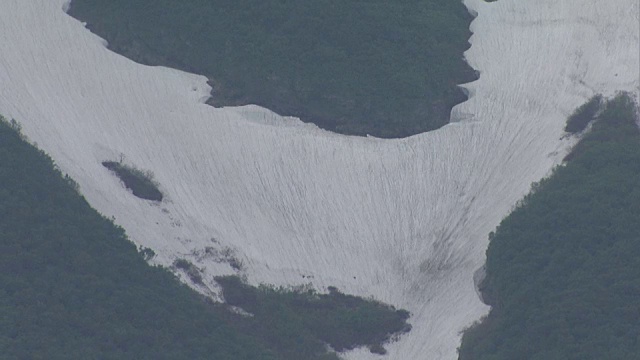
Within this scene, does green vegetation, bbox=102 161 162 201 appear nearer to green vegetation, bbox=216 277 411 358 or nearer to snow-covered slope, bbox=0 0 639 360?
snow-covered slope, bbox=0 0 639 360

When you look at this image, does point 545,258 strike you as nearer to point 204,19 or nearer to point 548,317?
point 548,317

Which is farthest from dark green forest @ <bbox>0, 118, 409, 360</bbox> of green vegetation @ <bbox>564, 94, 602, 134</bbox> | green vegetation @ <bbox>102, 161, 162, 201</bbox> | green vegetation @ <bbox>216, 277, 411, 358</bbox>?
green vegetation @ <bbox>564, 94, 602, 134</bbox>

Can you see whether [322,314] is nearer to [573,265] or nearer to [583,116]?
[573,265]

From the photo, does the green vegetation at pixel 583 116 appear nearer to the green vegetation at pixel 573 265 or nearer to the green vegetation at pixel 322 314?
the green vegetation at pixel 573 265

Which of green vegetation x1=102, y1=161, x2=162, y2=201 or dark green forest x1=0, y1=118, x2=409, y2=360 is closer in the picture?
dark green forest x1=0, y1=118, x2=409, y2=360

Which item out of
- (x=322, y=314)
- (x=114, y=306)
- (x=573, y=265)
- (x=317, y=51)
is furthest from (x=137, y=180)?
(x=573, y=265)

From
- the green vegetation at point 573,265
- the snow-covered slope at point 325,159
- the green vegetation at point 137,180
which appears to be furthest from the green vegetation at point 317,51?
the green vegetation at point 573,265
